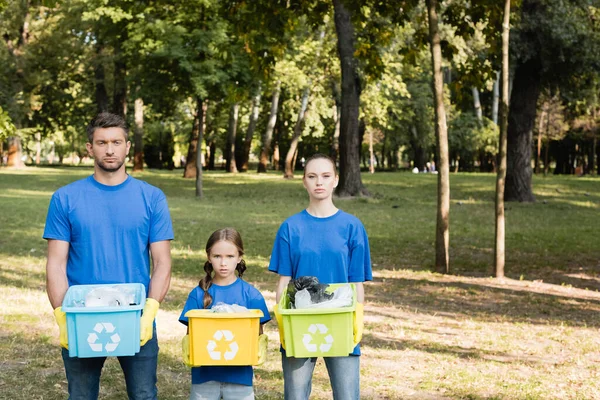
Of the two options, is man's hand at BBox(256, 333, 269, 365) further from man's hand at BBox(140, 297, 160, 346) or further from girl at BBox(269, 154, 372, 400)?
man's hand at BBox(140, 297, 160, 346)

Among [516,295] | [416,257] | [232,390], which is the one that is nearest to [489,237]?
[416,257]

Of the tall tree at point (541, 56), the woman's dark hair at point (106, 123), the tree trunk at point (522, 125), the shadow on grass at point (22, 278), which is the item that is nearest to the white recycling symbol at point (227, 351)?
the woman's dark hair at point (106, 123)

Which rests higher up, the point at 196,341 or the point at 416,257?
the point at 196,341

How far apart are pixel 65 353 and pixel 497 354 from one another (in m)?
4.60

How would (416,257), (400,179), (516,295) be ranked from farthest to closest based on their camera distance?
(400,179), (416,257), (516,295)

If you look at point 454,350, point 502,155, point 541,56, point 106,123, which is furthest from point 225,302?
point 541,56

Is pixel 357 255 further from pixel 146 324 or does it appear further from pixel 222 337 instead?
pixel 146 324

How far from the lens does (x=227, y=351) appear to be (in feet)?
12.8

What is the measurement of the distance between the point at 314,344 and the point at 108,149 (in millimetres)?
1315

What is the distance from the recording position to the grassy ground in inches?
254

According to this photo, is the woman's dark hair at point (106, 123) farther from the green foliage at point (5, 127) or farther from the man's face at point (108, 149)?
the green foliage at point (5, 127)

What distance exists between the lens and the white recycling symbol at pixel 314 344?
3.84m

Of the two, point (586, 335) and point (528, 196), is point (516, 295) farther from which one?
point (528, 196)

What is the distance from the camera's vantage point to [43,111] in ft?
171
